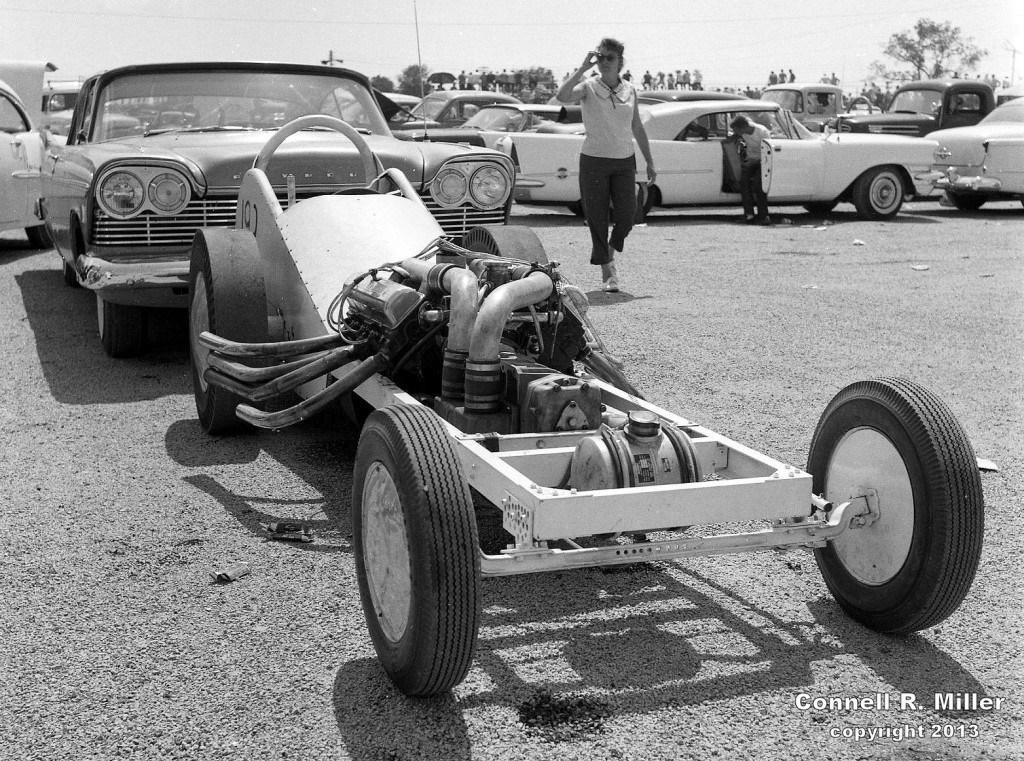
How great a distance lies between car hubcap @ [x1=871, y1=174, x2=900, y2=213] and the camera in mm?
14586

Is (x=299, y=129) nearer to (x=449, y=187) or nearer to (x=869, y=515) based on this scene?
(x=449, y=187)

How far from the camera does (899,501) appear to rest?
9.91 feet

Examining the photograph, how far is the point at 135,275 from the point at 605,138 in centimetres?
396

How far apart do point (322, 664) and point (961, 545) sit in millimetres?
1689

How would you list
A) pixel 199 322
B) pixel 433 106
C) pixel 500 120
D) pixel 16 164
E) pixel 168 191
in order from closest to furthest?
1. pixel 199 322
2. pixel 168 191
3. pixel 16 164
4. pixel 500 120
5. pixel 433 106

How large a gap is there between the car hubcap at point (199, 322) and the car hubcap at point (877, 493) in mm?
2765

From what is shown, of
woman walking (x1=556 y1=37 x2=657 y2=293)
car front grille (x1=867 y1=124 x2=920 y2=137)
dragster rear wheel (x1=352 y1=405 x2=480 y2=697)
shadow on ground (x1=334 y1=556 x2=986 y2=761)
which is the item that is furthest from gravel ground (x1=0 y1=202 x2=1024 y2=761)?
car front grille (x1=867 y1=124 x2=920 y2=137)

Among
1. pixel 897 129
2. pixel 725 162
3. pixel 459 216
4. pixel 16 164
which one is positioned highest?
pixel 897 129

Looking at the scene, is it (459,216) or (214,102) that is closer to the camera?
(459,216)

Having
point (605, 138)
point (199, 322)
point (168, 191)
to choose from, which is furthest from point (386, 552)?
point (605, 138)

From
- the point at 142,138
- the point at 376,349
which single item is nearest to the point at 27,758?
the point at 376,349

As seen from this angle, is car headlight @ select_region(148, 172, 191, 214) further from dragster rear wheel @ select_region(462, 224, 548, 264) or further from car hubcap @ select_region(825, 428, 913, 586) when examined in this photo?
car hubcap @ select_region(825, 428, 913, 586)

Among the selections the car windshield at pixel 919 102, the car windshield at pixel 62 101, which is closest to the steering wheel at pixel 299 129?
the car windshield at pixel 62 101

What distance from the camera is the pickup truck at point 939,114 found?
19078 millimetres
